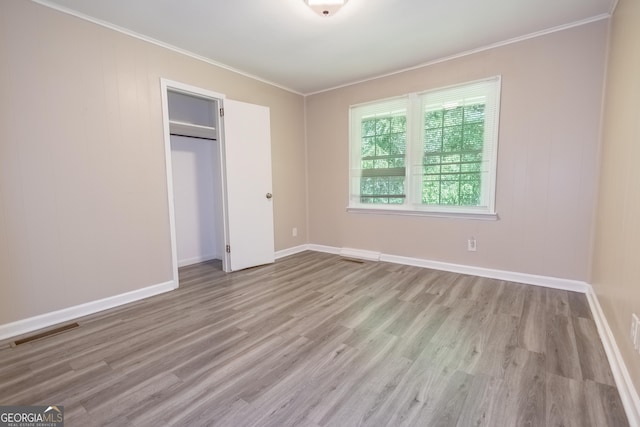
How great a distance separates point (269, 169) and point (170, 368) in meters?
2.72

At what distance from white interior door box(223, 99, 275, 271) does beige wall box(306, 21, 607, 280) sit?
6.23 feet

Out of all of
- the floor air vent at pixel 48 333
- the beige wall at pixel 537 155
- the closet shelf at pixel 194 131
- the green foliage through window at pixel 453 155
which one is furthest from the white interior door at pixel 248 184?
the green foliage through window at pixel 453 155

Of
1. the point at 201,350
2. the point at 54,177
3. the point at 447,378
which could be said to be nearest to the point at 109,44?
the point at 54,177

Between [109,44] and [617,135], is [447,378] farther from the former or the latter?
[109,44]

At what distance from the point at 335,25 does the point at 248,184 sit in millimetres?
2048

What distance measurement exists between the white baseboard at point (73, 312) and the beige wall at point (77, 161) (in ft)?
0.16

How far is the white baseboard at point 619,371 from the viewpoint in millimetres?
1290

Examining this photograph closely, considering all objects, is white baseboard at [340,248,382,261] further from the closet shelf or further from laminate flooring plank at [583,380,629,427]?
laminate flooring plank at [583,380,629,427]

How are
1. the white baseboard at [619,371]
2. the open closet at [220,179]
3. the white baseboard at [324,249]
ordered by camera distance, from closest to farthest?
the white baseboard at [619,371] < the open closet at [220,179] < the white baseboard at [324,249]

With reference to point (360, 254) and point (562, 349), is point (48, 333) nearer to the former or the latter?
point (360, 254)

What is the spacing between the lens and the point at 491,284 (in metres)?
3.03

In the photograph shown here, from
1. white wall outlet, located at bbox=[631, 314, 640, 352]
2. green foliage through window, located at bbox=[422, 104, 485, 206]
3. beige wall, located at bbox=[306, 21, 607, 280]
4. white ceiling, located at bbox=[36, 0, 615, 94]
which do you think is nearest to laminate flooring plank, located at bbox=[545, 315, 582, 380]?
white wall outlet, located at bbox=[631, 314, 640, 352]

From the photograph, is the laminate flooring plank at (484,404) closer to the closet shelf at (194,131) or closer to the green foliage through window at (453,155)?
the green foliage through window at (453,155)

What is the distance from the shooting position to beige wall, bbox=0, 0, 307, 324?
6.95 feet
